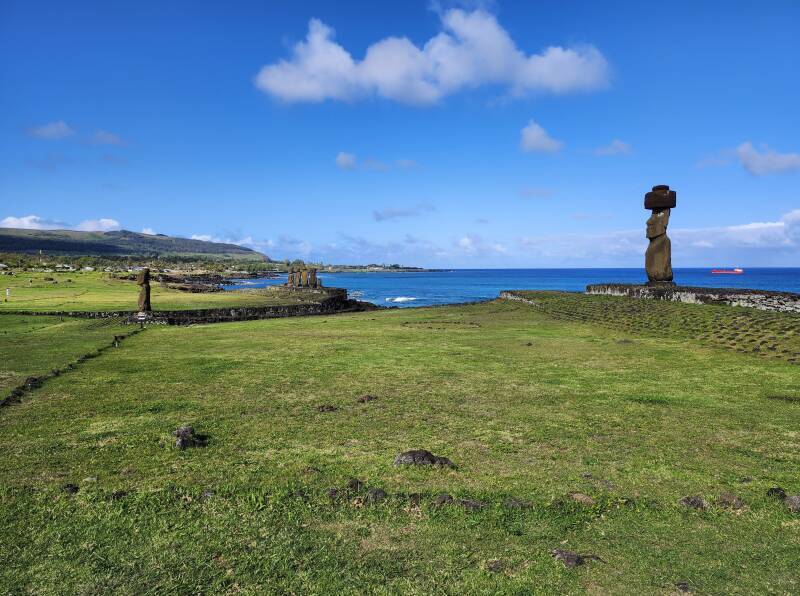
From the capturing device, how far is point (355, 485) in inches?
257

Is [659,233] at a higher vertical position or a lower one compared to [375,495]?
higher

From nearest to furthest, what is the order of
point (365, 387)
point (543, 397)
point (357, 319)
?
point (543, 397) < point (365, 387) < point (357, 319)

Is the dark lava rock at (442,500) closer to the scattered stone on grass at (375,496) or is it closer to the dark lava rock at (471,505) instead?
the dark lava rock at (471,505)

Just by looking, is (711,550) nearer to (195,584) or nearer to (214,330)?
(195,584)

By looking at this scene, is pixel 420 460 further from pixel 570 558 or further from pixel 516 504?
pixel 570 558

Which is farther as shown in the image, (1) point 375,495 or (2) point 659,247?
(2) point 659,247

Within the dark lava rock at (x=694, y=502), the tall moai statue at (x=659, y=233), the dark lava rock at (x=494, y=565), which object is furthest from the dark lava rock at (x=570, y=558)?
the tall moai statue at (x=659, y=233)

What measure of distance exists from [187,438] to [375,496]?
3.57 meters

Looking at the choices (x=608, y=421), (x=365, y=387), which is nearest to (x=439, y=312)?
(x=365, y=387)

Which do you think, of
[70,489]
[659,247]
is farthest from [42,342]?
[659,247]

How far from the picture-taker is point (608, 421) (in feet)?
30.6

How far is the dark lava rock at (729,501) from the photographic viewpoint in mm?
6021

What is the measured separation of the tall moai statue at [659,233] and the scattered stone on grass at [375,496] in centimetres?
3003

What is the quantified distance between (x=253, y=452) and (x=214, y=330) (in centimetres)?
1939
